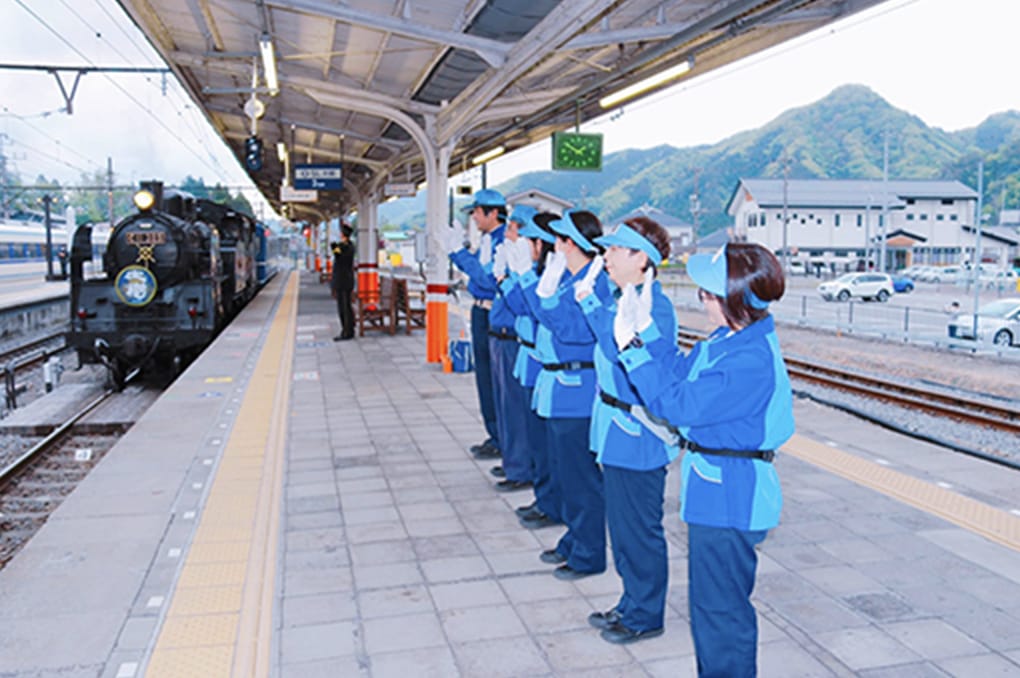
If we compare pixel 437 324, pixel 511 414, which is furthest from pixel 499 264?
pixel 437 324

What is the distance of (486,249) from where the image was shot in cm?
584

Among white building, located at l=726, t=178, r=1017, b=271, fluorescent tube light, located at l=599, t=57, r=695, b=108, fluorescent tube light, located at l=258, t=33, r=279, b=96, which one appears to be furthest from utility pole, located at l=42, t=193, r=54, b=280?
white building, located at l=726, t=178, r=1017, b=271

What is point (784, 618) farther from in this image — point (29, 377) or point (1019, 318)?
point (1019, 318)

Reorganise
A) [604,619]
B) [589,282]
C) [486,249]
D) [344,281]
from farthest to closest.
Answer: [344,281]
[486,249]
[604,619]
[589,282]

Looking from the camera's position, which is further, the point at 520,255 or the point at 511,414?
the point at 511,414

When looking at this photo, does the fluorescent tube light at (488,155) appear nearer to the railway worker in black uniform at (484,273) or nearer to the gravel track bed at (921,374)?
the gravel track bed at (921,374)

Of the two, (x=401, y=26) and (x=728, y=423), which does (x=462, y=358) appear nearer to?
(x=401, y=26)

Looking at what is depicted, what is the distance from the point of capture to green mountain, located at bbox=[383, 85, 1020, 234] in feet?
229

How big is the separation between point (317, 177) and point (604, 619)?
14614mm

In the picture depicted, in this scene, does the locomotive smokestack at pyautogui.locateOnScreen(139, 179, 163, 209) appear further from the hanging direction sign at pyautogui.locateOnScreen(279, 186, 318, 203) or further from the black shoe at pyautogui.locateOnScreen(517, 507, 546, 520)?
the black shoe at pyautogui.locateOnScreen(517, 507, 546, 520)

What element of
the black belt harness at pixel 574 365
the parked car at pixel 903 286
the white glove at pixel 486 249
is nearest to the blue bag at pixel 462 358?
the white glove at pixel 486 249

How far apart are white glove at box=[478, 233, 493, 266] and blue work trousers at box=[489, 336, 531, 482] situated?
0.58 meters

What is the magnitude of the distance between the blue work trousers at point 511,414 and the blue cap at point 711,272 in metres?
2.81

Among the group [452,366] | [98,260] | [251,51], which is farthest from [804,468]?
[98,260]
